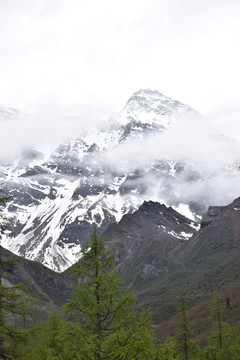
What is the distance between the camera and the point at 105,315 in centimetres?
1967

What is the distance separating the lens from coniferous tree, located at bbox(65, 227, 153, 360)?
59.8 ft

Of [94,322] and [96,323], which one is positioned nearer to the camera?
[94,322]

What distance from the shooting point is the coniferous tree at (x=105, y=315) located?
18219 mm

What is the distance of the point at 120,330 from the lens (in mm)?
19391

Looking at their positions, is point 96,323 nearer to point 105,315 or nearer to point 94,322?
point 94,322

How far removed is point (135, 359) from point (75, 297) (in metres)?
4.23

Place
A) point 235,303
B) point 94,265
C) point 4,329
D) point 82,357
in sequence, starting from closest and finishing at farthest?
point 82,357, point 4,329, point 94,265, point 235,303

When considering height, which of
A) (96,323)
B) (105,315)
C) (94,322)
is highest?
(105,315)

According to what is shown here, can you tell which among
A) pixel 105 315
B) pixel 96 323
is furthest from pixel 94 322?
pixel 105 315

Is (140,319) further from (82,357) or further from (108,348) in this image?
(82,357)

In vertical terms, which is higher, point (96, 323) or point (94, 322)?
point (94, 322)

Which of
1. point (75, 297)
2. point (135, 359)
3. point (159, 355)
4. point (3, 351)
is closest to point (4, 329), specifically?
point (3, 351)

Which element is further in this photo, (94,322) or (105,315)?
(105,315)

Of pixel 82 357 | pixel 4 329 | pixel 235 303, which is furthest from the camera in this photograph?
pixel 235 303
